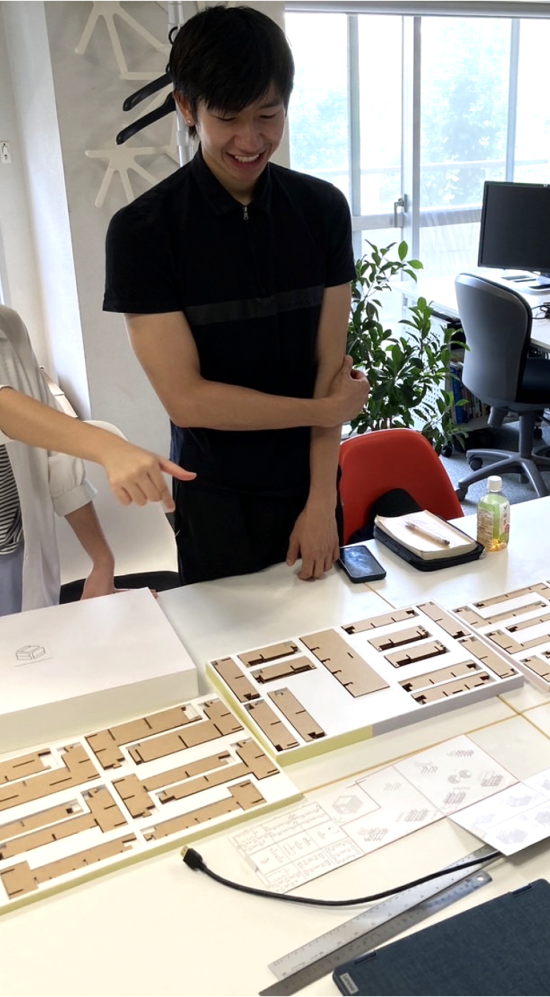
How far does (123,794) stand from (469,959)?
434 millimetres

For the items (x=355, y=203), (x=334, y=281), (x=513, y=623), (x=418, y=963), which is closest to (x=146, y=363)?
(x=334, y=281)

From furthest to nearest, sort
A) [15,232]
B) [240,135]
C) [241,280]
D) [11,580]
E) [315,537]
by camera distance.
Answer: [15,232]
[11,580]
[315,537]
[241,280]
[240,135]

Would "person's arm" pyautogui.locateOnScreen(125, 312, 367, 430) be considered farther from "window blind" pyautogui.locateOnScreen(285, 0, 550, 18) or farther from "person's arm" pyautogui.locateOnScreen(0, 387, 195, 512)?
"window blind" pyautogui.locateOnScreen(285, 0, 550, 18)

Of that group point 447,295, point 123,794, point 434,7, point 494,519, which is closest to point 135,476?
point 123,794

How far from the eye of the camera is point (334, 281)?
1.58 m

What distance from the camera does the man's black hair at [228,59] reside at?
130cm

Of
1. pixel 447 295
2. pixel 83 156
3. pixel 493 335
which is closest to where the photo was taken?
pixel 83 156

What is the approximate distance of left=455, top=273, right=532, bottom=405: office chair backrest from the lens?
3.56m

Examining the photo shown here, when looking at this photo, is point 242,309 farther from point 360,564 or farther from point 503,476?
point 503,476

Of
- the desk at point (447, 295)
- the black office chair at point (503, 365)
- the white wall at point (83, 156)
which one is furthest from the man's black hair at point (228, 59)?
the desk at point (447, 295)

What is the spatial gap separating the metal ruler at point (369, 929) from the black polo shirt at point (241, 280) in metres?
0.80

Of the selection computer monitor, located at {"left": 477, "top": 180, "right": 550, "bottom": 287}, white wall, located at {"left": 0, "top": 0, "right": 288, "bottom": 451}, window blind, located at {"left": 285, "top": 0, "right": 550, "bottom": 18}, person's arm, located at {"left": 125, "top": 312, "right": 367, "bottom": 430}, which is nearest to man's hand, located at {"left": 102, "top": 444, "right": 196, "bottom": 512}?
person's arm, located at {"left": 125, "top": 312, "right": 367, "bottom": 430}

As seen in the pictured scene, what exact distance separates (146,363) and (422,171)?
12.8 feet

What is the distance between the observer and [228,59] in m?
1.30
